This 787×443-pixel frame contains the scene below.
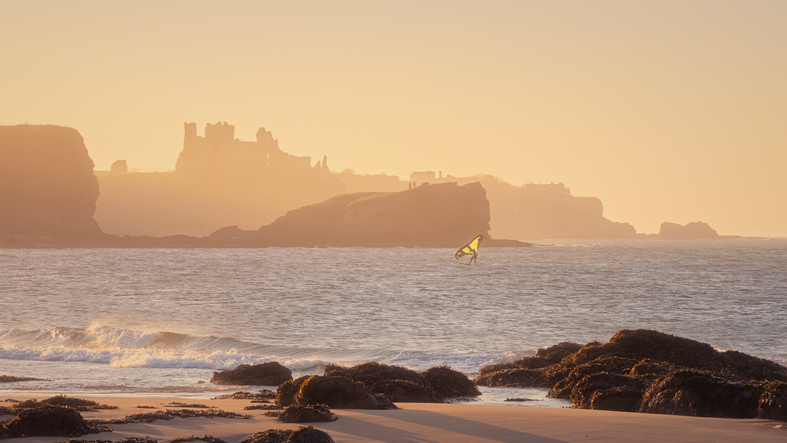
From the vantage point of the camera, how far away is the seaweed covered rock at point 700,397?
12.6 meters

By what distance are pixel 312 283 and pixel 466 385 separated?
4974 cm

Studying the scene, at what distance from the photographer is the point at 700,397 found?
510 inches

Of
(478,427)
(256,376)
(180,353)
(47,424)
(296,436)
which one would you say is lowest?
(180,353)


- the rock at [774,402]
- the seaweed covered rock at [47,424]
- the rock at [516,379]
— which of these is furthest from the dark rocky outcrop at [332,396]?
the rock at [774,402]

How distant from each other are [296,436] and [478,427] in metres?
3.67

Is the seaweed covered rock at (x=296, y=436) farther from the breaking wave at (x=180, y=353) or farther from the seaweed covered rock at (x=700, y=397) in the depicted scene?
the breaking wave at (x=180, y=353)

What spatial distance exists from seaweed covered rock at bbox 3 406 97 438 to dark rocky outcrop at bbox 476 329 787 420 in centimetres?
981

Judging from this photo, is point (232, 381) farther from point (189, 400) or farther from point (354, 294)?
point (354, 294)

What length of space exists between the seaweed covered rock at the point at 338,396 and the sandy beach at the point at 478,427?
0.50 meters

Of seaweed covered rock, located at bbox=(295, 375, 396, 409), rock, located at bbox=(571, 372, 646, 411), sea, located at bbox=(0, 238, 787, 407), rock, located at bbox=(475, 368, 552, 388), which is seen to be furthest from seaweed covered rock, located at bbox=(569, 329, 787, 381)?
seaweed covered rock, located at bbox=(295, 375, 396, 409)

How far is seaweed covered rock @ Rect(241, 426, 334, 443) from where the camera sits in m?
8.87

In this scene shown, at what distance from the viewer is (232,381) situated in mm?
18891

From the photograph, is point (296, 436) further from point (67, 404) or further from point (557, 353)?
point (557, 353)

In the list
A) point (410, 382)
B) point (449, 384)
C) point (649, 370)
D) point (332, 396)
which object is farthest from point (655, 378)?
point (332, 396)
